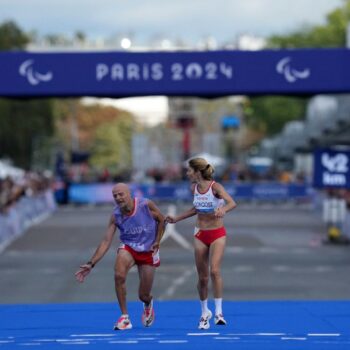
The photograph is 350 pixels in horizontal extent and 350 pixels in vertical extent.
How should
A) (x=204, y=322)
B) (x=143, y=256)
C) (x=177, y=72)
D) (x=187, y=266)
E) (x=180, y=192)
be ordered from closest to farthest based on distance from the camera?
(x=143, y=256), (x=204, y=322), (x=177, y=72), (x=187, y=266), (x=180, y=192)

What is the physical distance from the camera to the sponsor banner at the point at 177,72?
Result: 80.7 ft

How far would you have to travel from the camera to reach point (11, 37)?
8931 centimetres

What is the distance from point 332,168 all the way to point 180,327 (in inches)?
645

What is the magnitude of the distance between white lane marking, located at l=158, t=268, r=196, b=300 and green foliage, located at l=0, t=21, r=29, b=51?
2595 inches

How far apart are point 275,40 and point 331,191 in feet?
276

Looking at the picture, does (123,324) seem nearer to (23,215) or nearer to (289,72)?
(289,72)

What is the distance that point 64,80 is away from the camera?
24.8 meters

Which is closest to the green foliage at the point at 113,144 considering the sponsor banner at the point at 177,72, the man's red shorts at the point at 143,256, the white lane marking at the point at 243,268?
the white lane marking at the point at 243,268

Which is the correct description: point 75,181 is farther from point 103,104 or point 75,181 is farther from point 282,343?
point 103,104

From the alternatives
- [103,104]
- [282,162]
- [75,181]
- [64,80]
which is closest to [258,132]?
[103,104]

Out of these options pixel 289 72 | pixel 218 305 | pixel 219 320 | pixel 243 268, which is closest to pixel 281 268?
pixel 243 268

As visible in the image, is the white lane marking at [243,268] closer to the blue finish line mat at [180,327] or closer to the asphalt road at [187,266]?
the asphalt road at [187,266]

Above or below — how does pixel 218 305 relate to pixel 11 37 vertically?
below

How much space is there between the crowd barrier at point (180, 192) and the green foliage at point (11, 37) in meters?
A: 28.5
